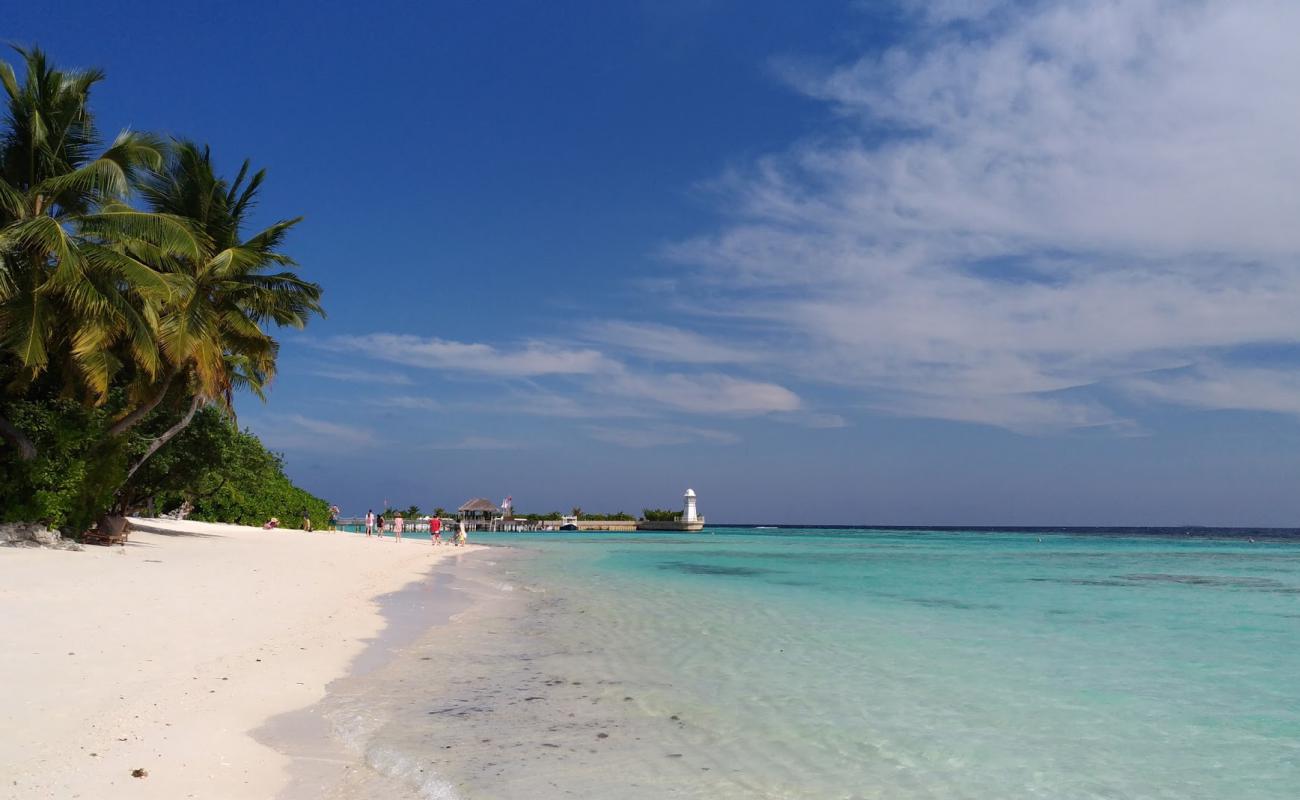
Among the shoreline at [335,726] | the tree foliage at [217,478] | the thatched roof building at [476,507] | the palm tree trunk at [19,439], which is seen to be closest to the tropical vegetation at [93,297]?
the palm tree trunk at [19,439]

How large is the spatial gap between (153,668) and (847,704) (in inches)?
225

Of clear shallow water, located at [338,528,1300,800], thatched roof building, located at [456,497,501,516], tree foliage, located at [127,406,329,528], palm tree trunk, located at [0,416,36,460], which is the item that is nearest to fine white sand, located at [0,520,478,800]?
clear shallow water, located at [338,528,1300,800]

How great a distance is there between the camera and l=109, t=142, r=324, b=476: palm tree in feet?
52.6

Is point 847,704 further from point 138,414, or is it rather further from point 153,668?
point 138,414

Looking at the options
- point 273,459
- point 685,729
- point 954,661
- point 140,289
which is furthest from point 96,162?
point 273,459

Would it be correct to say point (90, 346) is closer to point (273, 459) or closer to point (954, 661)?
point (954, 661)

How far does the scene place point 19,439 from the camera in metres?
13.7

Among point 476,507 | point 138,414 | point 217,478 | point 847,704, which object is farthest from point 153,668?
point 476,507

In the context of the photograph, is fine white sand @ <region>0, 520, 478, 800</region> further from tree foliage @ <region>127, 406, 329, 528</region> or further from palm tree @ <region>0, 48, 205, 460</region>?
tree foliage @ <region>127, 406, 329, 528</region>


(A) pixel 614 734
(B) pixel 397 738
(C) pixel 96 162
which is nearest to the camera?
(B) pixel 397 738

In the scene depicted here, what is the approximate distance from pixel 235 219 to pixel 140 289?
6.69m

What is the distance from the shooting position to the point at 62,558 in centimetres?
1198

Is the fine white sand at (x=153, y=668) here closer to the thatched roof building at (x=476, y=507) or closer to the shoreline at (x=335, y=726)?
the shoreline at (x=335, y=726)

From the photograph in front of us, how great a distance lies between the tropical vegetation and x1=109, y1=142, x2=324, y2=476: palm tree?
0.04 metres
